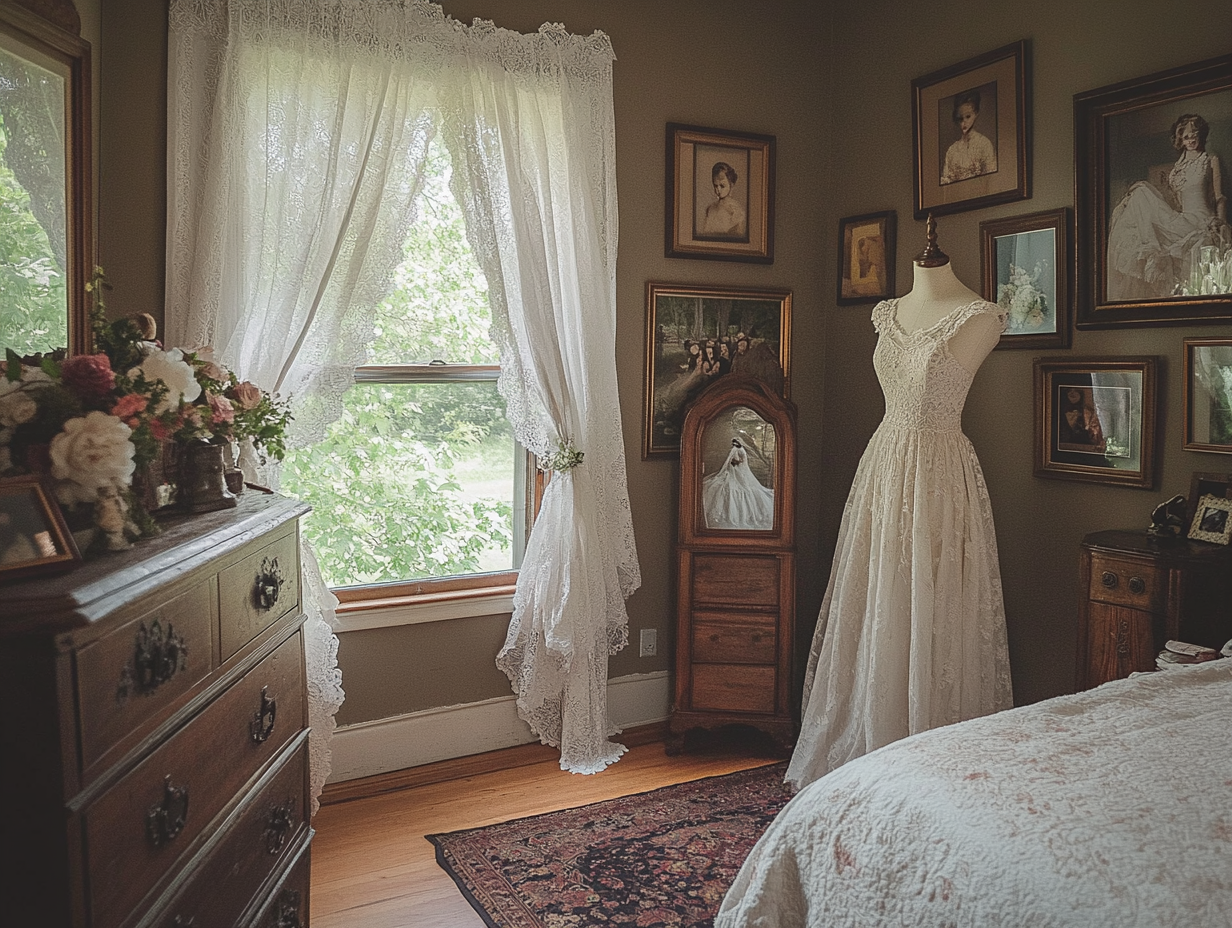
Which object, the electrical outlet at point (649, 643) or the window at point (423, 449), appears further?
the electrical outlet at point (649, 643)

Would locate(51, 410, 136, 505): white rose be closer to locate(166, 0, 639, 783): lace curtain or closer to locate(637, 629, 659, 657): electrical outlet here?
locate(166, 0, 639, 783): lace curtain

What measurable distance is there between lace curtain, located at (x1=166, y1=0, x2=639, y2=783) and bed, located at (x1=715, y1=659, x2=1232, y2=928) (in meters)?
1.56

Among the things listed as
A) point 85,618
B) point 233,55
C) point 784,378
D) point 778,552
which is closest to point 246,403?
point 85,618

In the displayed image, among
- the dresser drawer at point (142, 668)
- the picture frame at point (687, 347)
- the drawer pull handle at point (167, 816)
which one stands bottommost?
the drawer pull handle at point (167, 816)

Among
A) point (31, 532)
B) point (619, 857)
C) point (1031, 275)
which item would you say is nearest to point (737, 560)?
point (619, 857)

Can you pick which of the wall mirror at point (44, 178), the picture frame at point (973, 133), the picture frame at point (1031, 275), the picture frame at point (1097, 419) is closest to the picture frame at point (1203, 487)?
the picture frame at point (1097, 419)

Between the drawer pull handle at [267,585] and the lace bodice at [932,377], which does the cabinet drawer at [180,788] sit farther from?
the lace bodice at [932,377]

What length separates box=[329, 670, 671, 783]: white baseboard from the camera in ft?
9.92

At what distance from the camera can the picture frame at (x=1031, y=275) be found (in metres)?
2.87

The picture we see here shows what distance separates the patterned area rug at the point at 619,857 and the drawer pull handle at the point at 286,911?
1.80ft

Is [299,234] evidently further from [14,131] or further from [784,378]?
[784,378]

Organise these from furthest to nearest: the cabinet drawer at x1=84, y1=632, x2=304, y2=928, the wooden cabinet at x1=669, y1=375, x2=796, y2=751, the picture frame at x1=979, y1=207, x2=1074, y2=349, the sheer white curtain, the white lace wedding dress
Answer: the wooden cabinet at x1=669, y1=375, x2=796, y2=751, the sheer white curtain, the picture frame at x1=979, y1=207, x2=1074, y2=349, the white lace wedding dress, the cabinet drawer at x1=84, y1=632, x2=304, y2=928

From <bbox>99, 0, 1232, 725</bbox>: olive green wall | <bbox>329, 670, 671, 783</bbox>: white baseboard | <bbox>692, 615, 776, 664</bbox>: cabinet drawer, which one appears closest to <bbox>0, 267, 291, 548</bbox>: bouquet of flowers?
<bbox>99, 0, 1232, 725</bbox>: olive green wall

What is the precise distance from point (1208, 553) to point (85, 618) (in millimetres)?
2367
